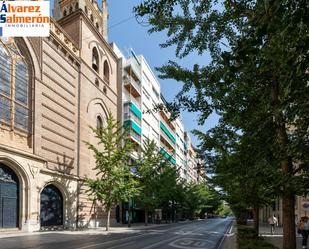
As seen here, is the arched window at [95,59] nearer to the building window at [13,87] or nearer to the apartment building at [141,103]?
the apartment building at [141,103]

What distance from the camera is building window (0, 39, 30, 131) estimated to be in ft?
99.9

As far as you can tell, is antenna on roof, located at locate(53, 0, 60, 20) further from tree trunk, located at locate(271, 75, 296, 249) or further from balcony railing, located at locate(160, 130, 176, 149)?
tree trunk, located at locate(271, 75, 296, 249)

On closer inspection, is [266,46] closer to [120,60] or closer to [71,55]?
[71,55]

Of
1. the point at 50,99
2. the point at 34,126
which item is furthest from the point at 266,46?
the point at 50,99

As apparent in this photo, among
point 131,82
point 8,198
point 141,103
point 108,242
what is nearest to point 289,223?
point 108,242

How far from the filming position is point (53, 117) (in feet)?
124

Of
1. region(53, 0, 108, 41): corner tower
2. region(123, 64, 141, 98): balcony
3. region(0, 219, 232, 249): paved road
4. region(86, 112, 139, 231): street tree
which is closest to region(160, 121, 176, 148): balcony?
region(123, 64, 141, 98): balcony

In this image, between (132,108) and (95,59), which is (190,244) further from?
(132,108)

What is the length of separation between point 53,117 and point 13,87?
21.8ft

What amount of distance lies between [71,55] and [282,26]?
39997 millimetres

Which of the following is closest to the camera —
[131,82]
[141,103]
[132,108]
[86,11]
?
[86,11]

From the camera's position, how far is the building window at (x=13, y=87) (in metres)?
30.4

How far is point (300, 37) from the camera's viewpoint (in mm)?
3846

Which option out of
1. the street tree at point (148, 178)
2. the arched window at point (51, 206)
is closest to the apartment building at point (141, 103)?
the street tree at point (148, 178)
